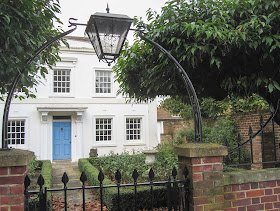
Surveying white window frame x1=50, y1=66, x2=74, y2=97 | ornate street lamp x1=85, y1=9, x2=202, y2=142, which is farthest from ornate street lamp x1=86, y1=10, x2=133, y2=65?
white window frame x1=50, y1=66, x2=74, y2=97

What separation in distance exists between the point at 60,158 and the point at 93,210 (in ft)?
29.3

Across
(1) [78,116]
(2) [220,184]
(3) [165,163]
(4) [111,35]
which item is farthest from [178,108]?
(4) [111,35]

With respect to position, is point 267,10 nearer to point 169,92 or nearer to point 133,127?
point 169,92

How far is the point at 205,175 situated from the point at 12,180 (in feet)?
7.06

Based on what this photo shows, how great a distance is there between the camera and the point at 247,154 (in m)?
10.1

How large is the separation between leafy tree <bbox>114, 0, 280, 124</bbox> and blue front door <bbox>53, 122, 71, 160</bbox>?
33.4ft

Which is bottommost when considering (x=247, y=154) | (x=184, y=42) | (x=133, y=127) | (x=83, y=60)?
(x=247, y=154)

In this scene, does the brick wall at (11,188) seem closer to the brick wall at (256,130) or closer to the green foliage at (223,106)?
the brick wall at (256,130)

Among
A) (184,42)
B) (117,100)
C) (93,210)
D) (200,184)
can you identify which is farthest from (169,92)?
(117,100)

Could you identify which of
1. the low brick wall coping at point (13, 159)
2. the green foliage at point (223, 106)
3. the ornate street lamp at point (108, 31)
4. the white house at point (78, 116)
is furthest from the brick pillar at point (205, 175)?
the white house at point (78, 116)

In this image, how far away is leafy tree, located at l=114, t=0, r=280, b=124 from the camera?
13.1 ft

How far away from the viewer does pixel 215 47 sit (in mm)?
3975

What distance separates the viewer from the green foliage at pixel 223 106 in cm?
1130

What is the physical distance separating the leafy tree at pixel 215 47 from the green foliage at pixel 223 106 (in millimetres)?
4021
